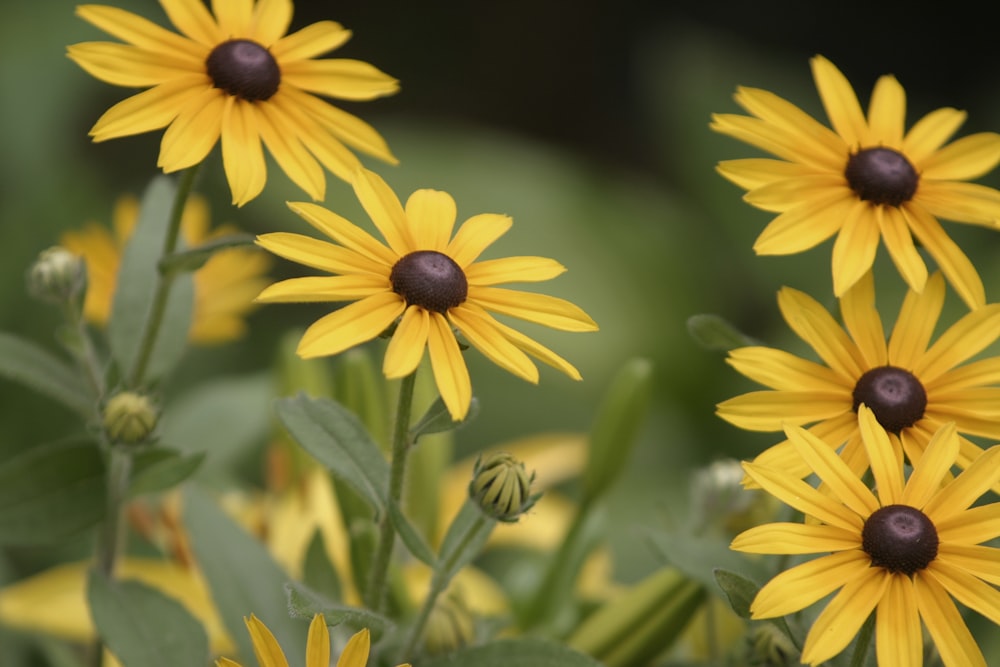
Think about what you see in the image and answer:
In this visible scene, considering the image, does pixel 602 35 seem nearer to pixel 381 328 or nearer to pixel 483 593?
pixel 483 593

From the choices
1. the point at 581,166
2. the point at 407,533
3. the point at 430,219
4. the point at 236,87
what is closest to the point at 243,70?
the point at 236,87

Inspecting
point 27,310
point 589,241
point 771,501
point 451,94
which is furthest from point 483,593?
point 451,94

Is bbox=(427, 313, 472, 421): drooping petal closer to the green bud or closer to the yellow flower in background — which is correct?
the green bud

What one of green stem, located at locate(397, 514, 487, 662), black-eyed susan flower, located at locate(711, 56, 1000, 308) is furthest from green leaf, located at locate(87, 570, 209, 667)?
black-eyed susan flower, located at locate(711, 56, 1000, 308)

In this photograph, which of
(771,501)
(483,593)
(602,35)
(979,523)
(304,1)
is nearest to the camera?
(979,523)

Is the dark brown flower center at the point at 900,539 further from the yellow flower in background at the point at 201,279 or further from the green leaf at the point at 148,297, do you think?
the yellow flower in background at the point at 201,279

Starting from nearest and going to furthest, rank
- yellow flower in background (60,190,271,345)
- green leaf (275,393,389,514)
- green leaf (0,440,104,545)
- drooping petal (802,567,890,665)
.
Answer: drooping petal (802,567,890,665), green leaf (275,393,389,514), green leaf (0,440,104,545), yellow flower in background (60,190,271,345)
